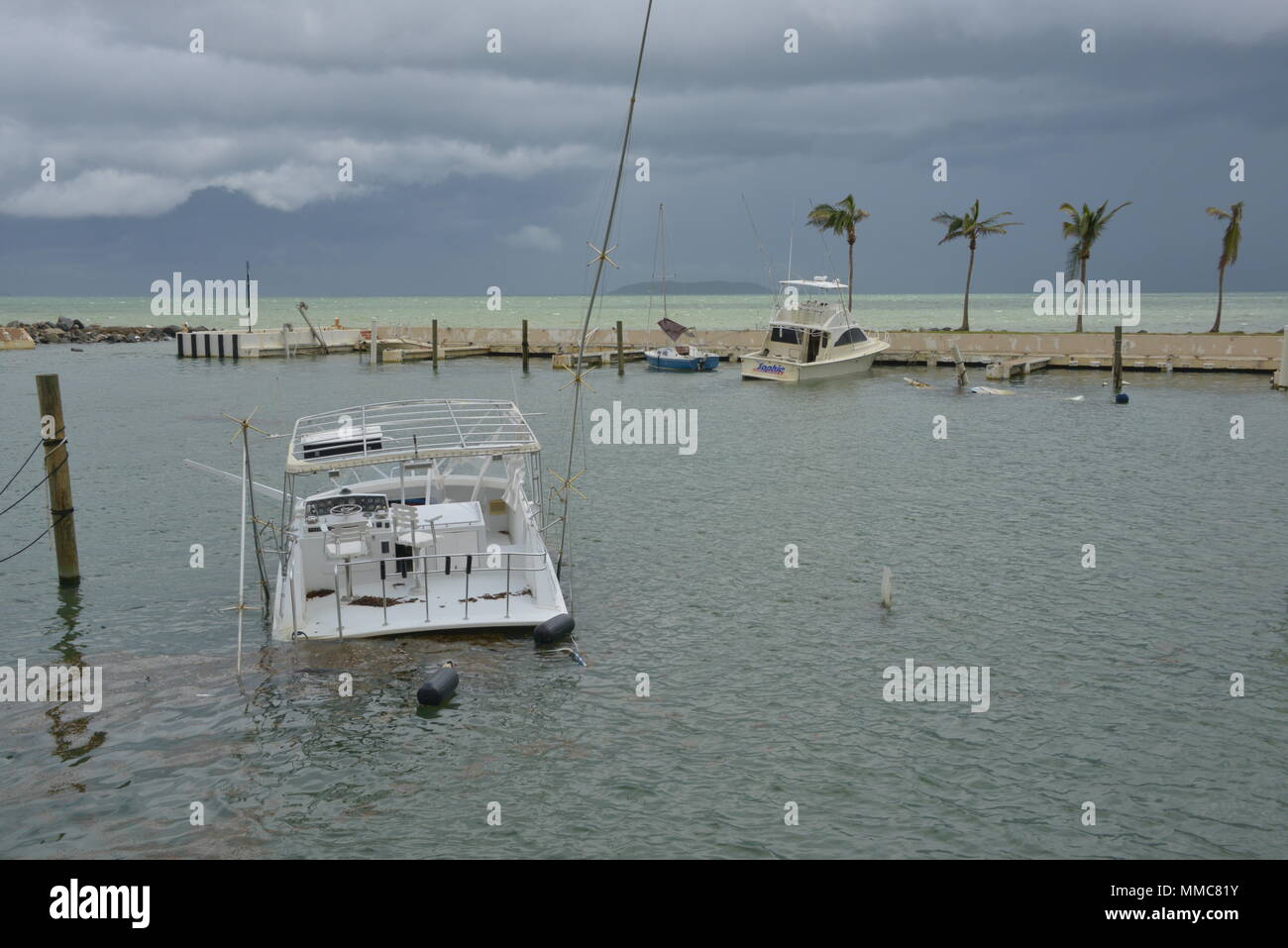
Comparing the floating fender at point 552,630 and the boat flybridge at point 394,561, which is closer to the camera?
the floating fender at point 552,630

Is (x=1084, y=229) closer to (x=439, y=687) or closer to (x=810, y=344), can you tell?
(x=810, y=344)

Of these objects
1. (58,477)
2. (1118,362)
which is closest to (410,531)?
(58,477)

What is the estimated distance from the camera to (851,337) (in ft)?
214

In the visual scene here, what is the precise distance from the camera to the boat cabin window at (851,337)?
64.4 m

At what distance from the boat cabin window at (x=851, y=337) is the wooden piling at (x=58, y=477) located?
49.7 m

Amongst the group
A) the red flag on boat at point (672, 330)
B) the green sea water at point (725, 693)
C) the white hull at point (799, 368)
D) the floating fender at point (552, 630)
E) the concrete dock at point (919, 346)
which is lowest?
the green sea water at point (725, 693)

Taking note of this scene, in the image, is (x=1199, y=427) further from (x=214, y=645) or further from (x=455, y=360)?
(x=455, y=360)

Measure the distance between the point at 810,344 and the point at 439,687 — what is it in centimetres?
5212

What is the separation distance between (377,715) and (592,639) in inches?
175

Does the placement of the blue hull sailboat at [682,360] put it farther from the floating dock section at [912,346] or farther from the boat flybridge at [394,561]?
the boat flybridge at [394,561]

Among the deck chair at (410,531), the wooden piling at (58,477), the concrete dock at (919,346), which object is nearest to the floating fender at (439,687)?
the deck chair at (410,531)

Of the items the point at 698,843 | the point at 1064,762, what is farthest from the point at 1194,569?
the point at 698,843

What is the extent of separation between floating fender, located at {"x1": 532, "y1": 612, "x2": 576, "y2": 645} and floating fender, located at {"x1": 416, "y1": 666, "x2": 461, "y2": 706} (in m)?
1.79

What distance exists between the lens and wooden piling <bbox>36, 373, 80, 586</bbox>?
64.0ft
